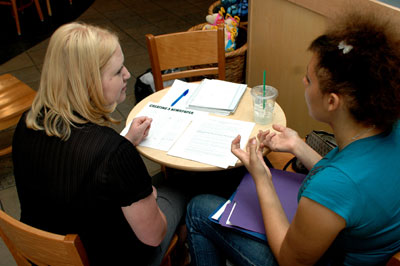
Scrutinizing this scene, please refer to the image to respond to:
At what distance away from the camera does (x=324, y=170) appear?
0.92 metres

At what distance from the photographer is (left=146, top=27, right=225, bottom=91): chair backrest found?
6.63 feet

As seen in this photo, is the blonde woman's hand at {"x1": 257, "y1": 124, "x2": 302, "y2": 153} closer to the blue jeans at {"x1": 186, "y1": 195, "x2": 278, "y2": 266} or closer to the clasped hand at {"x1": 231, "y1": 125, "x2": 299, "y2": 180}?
the clasped hand at {"x1": 231, "y1": 125, "x2": 299, "y2": 180}

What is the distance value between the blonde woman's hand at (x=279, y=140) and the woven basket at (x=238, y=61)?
1230 millimetres

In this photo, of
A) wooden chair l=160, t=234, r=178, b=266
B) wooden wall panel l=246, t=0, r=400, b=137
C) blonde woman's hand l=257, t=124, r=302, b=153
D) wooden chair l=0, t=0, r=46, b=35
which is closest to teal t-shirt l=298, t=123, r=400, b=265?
blonde woman's hand l=257, t=124, r=302, b=153

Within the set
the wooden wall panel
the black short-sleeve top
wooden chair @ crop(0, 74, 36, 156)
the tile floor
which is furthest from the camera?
the tile floor

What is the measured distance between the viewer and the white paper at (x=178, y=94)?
5.63 feet

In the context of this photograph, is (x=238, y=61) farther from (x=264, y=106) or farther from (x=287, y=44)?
(x=264, y=106)

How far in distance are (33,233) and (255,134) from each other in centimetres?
93

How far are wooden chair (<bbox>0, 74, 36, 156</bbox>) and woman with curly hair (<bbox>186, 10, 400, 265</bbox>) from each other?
1.98m

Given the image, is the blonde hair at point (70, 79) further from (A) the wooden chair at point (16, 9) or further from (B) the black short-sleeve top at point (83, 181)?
(A) the wooden chair at point (16, 9)

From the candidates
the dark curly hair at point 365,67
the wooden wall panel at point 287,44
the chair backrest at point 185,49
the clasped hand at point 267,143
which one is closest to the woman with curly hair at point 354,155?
the dark curly hair at point 365,67

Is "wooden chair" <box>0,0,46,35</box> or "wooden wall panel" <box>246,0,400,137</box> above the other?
"wooden wall panel" <box>246,0,400,137</box>

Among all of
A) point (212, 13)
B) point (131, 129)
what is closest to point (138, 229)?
point (131, 129)

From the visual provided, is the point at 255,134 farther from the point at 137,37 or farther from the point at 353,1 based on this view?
the point at 137,37
